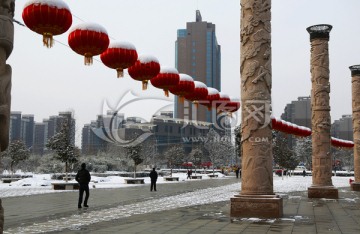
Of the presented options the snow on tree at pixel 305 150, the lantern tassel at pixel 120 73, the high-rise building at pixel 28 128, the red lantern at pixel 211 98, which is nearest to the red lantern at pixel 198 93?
the red lantern at pixel 211 98

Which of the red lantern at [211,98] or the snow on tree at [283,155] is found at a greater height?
the red lantern at [211,98]

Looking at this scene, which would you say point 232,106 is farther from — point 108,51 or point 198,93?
point 108,51

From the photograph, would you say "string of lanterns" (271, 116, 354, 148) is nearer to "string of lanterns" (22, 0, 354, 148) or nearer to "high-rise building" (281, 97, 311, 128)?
"string of lanterns" (22, 0, 354, 148)

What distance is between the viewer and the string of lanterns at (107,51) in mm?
7750

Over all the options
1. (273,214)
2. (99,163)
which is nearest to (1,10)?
(273,214)

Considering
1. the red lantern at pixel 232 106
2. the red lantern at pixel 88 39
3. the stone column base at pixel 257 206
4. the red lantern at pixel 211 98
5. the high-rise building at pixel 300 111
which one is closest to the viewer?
the red lantern at pixel 88 39

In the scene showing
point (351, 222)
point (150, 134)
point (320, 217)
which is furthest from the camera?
point (150, 134)

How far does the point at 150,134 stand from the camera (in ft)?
247

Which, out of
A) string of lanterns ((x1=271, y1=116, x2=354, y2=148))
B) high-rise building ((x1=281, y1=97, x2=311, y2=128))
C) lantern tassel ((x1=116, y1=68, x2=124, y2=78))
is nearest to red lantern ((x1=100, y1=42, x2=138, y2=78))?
lantern tassel ((x1=116, y1=68, x2=124, y2=78))

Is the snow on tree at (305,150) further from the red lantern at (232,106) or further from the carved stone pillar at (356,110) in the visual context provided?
the red lantern at (232,106)

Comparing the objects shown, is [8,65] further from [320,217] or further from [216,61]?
[216,61]

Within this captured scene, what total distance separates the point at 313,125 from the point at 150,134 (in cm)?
6086

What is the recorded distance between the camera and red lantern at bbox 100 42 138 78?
31.3 ft

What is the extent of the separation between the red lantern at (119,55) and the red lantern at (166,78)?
1.32 metres
